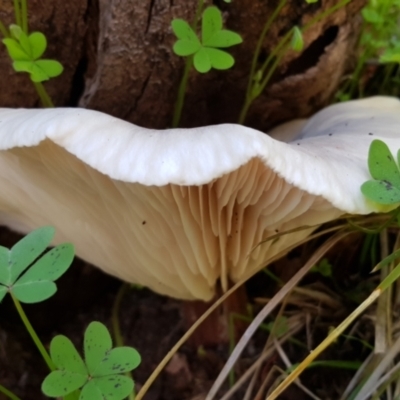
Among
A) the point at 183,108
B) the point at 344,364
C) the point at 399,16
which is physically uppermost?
the point at 399,16

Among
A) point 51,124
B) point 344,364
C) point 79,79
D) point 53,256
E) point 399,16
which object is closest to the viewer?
point 51,124

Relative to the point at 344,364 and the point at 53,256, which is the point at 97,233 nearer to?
the point at 53,256

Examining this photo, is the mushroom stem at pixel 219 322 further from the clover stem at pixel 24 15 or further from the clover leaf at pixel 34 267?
the clover stem at pixel 24 15

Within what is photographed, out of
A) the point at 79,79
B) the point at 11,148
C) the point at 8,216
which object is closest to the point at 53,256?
the point at 11,148

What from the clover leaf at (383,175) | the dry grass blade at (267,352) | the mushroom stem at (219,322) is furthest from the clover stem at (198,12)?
the dry grass blade at (267,352)

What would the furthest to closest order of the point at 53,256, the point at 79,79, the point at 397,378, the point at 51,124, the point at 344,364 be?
the point at 79,79 → the point at 344,364 → the point at 397,378 → the point at 53,256 → the point at 51,124

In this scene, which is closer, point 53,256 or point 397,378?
point 53,256

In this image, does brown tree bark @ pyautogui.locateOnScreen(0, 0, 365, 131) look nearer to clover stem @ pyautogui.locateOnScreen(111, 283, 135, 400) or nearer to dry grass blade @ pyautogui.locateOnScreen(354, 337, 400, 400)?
clover stem @ pyautogui.locateOnScreen(111, 283, 135, 400)

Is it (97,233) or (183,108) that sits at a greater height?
(183,108)
